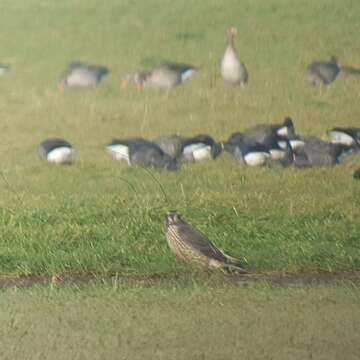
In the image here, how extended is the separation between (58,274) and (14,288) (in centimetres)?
A: 26

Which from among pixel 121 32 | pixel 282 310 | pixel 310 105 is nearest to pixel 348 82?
pixel 310 105

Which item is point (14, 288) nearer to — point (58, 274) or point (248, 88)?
point (58, 274)

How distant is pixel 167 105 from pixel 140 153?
29cm

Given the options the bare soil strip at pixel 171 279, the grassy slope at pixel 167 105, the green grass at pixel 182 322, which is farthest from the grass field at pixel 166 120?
the green grass at pixel 182 322

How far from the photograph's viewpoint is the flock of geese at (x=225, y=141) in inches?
225

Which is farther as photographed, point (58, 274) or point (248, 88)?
point (248, 88)

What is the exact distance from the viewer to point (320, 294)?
16.0 feet

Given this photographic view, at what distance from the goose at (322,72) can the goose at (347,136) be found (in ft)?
0.87

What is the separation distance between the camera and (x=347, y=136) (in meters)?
5.72

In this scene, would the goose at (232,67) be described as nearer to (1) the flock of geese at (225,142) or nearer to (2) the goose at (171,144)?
(1) the flock of geese at (225,142)

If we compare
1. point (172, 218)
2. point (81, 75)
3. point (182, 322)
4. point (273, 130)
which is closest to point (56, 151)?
point (81, 75)

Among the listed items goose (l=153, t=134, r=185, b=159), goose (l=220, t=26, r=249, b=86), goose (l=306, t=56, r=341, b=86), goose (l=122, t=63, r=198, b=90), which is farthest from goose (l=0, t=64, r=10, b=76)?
goose (l=306, t=56, r=341, b=86)

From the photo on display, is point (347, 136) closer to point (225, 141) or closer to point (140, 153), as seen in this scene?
point (225, 141)

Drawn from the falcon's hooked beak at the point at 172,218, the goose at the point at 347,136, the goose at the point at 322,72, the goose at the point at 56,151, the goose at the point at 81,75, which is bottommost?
the falcon's hooked beak at the point at 172,218
